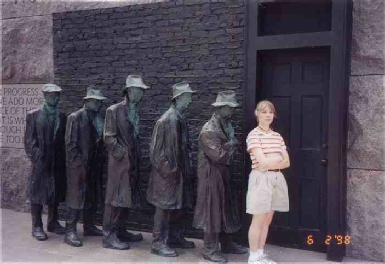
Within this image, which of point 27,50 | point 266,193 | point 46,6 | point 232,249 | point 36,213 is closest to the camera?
point 266,193

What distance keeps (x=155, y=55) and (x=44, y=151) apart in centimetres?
215

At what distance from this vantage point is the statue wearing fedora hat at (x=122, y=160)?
227 inches

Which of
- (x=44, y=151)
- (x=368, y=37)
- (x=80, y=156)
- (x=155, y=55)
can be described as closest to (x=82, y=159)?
(x=80, y=156)

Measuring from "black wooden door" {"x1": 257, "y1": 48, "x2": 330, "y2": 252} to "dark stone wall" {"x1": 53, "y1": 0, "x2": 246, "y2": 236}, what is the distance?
503 mm

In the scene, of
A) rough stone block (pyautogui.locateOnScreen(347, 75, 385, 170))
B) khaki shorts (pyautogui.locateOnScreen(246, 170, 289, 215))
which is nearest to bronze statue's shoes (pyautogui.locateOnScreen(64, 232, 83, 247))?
khaki shorts (pyautogui.locateOnScreen(246, 170, 289, 215))

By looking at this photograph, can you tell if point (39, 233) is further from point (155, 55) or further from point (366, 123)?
point (366, 123)

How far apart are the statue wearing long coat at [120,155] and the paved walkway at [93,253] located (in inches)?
25.2

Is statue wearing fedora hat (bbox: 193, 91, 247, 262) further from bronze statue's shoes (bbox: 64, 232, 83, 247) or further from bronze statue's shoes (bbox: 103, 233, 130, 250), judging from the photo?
bronze statue's shoes (bbox: 64, 232, 83, 247)

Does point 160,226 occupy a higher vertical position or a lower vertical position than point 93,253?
higher

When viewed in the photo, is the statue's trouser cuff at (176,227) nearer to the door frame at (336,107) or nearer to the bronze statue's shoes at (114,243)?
the bronze statue's shoes at (114,243)

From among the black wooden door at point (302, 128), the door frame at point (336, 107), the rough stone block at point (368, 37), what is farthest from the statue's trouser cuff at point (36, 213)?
the rough stone block at point (368, 37)

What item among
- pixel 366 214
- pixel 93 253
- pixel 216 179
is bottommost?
pixel 93 253

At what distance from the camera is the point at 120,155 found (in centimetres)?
575

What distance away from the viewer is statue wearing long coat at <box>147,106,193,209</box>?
5.50m
